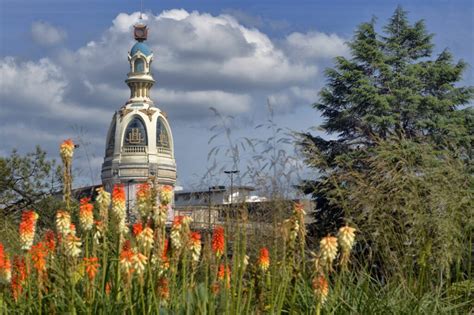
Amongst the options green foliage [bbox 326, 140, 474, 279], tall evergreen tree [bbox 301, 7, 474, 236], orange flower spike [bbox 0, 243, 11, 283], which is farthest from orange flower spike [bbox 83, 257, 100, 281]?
tall evergreen tree [bbox 301, 7, 474, 236]

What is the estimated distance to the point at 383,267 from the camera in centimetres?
609

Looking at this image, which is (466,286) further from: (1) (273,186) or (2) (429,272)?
(1) (273,186)

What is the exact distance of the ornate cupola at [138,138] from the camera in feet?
202

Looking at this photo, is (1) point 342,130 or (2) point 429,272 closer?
(2) point 429,272

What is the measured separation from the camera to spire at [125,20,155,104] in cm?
6562

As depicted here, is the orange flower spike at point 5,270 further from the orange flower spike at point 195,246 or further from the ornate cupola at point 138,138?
the ornate cupola at point 138,138

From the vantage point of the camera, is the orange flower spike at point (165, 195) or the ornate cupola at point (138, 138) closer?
the orange flower spike at point (165, 195)

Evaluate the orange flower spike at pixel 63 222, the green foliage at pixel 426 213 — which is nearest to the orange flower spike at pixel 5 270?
the orange flower spike at pixel 63 222

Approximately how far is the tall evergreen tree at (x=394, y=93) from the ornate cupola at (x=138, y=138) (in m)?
36.1

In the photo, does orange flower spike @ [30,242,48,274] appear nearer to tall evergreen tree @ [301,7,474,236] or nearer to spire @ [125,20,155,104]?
tall evergreen tree @ [301,7,474,236]

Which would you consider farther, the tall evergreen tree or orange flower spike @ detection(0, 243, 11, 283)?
the tall evergreen tree

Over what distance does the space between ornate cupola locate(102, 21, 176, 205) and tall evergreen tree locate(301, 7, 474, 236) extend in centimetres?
3608

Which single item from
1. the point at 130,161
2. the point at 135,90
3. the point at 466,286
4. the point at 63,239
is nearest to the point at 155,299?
the point at 63,239

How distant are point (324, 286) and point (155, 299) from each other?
2.32 feet
